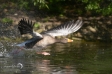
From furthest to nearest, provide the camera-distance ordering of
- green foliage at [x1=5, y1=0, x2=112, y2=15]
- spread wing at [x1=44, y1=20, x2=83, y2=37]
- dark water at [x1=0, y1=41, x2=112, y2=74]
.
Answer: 1. green foliage at [x1=5, y1=0, x2=112, y2=15]
2. spread wing at [x1=44, y1=20, x2=83, y2=37]
3. dark water at [x1=0, y1=41, x2=112, y2=74]

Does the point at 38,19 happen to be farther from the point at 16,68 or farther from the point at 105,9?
the point at 16,68

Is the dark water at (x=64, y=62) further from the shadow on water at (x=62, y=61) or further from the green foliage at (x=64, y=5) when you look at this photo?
the green foliage at (x=64, y=5)

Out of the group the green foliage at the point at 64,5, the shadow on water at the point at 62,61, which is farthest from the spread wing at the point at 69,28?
the green foliage at the point at 64,5

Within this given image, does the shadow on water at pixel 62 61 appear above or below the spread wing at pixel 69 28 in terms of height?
below

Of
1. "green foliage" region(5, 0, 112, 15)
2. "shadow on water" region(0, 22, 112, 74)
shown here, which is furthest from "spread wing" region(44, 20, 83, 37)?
"green foliage" region(5, 0, 112, 15)

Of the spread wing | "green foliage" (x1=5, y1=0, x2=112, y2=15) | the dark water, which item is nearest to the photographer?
the dark water

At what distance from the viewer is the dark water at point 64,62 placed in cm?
1127

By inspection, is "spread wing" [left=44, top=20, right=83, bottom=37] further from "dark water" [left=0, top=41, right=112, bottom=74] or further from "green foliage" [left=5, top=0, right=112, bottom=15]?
"green foliage" [left=5, top=0, right=112, bottom=15]

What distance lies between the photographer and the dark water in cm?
1127

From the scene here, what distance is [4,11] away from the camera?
22.4 meters

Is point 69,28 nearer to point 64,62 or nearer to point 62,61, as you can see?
point 62,61

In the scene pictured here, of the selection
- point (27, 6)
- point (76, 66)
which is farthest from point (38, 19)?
point (76, 66)

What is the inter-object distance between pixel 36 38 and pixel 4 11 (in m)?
8.91

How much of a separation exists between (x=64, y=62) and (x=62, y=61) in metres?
0.20
